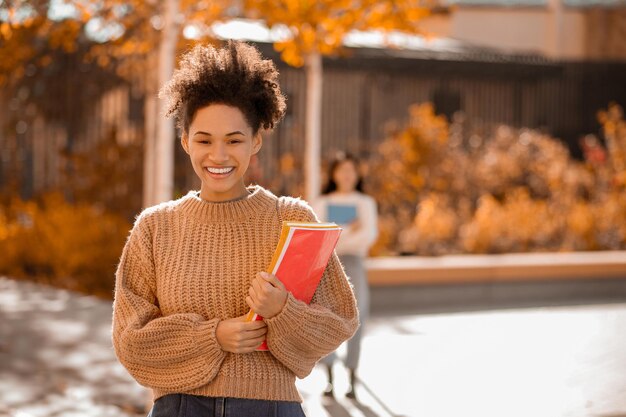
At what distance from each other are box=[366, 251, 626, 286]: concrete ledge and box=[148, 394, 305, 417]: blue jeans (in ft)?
31.4

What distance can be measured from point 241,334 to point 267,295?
5.6 inches

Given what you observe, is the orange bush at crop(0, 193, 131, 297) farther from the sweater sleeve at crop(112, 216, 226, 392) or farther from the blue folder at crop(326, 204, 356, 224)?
the sweater sleeve at crop(112, 216, 226, 392)

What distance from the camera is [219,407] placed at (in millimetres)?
3334

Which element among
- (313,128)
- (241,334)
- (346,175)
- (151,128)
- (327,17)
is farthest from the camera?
(151,128)

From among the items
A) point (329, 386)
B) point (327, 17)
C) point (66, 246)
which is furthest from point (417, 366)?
point (66, 246)

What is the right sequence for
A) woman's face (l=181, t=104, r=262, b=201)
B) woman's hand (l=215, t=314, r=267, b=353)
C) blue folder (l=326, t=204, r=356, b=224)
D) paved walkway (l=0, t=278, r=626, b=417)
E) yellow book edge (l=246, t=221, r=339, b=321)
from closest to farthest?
yellow book edge (l=246, t=221, r=339, b=321), woman's hand (l=215, t=314, r=267, b=353), woman's face (l=181, t=104, r=262, b=201), paved walkway (l=0, t=278, r=626, b=417), blue folder (l=326, t=204, r=356, b=224)

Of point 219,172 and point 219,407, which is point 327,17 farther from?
point 219,407

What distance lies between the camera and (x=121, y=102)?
17672 mm

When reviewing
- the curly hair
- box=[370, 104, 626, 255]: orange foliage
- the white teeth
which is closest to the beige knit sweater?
the white teeth

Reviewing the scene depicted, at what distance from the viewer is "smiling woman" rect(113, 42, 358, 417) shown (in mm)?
3305

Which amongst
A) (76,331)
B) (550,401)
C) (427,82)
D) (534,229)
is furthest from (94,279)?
(427,82)

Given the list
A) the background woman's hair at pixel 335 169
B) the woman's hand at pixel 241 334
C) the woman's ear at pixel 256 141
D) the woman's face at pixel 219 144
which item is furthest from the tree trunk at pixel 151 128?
the woman's hand at pixel 241 334

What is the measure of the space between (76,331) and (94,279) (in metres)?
3.46

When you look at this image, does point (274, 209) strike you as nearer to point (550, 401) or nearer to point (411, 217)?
point (550, 401)
